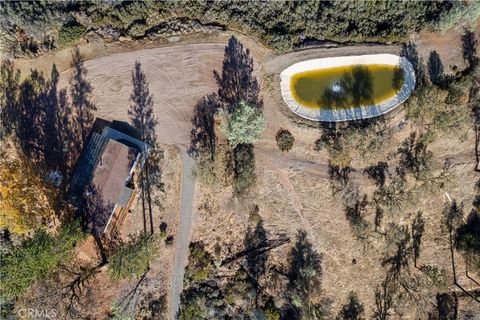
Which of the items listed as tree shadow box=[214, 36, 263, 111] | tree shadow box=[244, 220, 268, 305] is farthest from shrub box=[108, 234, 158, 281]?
tree shadow box=[214, 36, 263, 111]

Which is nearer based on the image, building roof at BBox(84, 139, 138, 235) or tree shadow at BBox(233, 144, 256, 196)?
building roof at BBox(84, 139, 138, 235)

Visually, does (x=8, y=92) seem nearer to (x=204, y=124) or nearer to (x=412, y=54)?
(x=204, y=124)

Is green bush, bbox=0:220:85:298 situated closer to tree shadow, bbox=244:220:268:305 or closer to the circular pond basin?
tree shadow, bbox=244:220:268:305

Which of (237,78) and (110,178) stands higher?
(237,78)

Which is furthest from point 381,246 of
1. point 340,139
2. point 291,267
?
point 340,139

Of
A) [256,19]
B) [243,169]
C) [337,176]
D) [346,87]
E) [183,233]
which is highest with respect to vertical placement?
[256,19]

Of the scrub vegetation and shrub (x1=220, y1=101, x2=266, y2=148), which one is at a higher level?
the scrub vegetation

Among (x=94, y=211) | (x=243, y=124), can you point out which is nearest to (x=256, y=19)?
(x=243, y=124)

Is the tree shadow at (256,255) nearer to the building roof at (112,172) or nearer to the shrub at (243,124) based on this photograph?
the shrub at (243,124)
